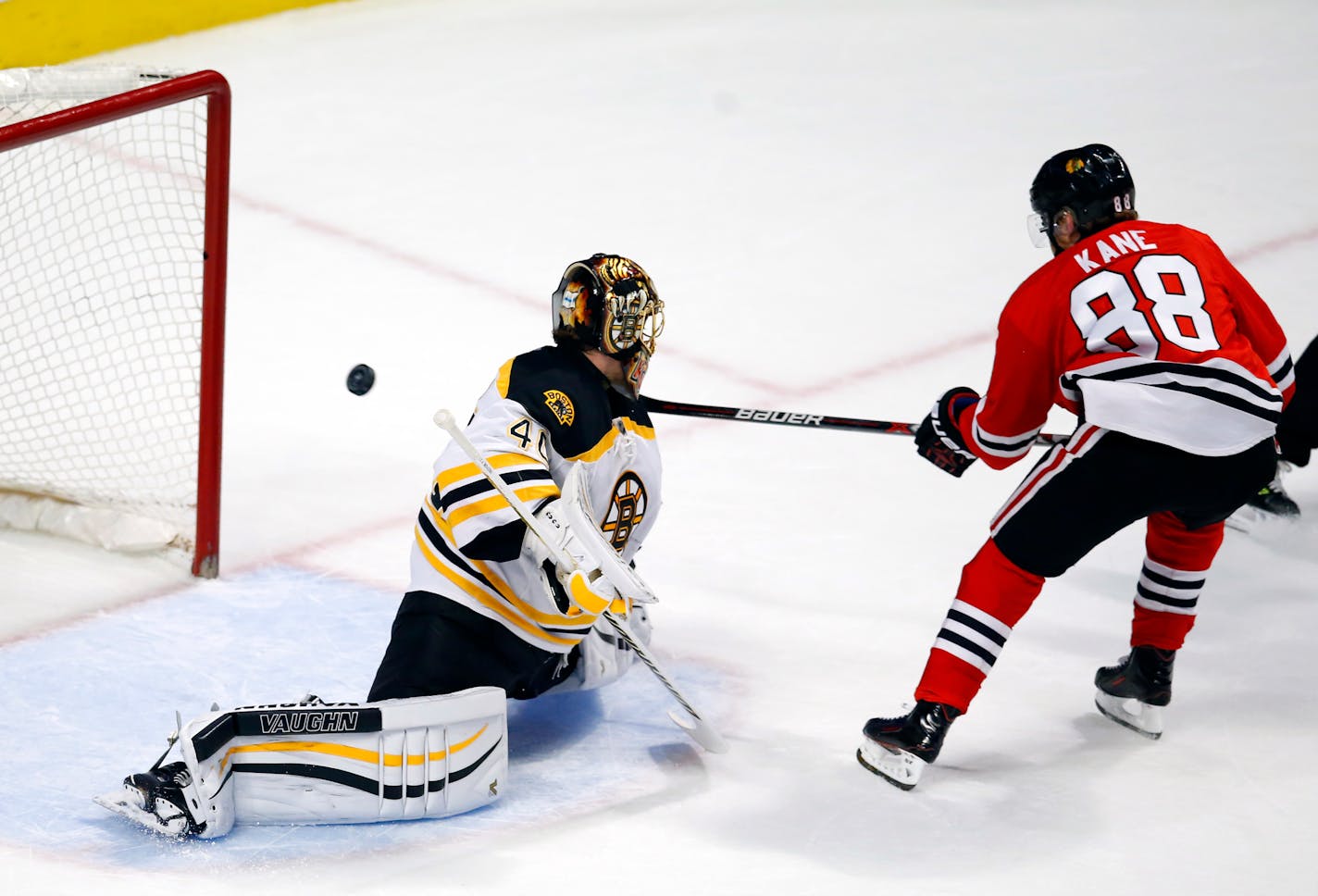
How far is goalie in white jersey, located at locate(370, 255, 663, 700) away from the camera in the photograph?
7.80ft

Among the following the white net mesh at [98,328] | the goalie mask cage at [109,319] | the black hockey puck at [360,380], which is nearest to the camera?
the black hockey puck at [360,380]

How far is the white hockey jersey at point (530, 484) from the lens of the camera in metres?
2.37

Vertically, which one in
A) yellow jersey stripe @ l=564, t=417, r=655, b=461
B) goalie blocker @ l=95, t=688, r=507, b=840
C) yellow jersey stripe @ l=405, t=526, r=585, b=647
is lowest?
goalie blocker @ l=95, t=688, r=507, b=840

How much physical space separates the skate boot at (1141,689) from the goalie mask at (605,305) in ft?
3.13

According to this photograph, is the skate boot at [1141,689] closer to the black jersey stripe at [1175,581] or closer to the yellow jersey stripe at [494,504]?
the black jersey stripe at [1175,581]

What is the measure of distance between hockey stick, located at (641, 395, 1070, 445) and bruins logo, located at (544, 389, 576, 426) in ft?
1.14

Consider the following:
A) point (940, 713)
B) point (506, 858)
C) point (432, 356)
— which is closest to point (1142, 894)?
point (940, 713)

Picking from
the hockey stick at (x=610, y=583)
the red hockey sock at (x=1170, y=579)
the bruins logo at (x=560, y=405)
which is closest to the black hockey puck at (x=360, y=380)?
the hockey stick at (x=610, y=583)

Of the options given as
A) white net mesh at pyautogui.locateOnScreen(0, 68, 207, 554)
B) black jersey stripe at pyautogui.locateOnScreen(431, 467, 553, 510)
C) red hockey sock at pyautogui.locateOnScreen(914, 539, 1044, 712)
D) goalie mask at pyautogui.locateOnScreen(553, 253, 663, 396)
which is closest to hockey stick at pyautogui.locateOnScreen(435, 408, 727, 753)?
black jersey stripe at pyautogui.locateOnScreen(431, 467, 553, 510)

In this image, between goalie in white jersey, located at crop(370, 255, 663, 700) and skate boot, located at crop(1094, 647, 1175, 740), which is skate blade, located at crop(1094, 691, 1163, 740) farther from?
goalie in white jersey, located at crop(370, 255, 663, 700)

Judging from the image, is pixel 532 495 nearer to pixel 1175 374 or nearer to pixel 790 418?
pixel 790 418

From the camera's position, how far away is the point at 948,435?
2.69 meters

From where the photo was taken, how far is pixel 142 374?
3.90 meters

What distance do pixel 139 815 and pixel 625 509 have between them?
31.2 inches
